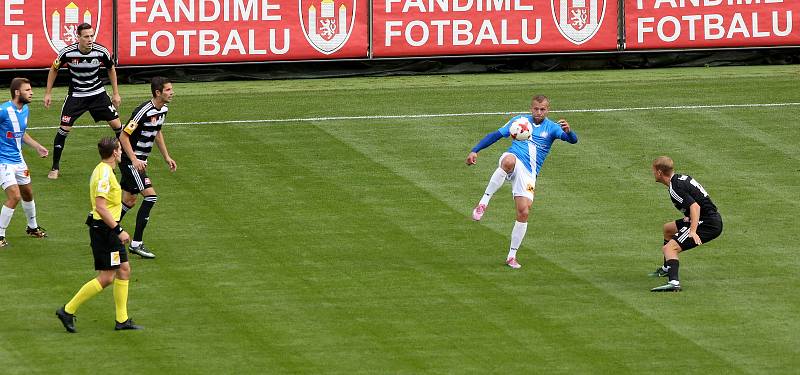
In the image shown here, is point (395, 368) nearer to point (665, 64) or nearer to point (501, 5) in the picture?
point (501, 5)

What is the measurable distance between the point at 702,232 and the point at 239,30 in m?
15.7

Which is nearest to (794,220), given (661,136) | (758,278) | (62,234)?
(758,278)

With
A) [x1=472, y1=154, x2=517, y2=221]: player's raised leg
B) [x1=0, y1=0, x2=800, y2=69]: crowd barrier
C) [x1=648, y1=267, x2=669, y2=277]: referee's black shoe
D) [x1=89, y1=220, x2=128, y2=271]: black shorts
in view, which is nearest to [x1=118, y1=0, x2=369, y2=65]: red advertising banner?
[x1=0, y1=0, x2=800, y2=69]: crowd barrier

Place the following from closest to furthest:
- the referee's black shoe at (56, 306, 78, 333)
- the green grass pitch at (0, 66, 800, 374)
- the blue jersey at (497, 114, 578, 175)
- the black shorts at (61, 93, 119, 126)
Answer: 1. the green grass pitch at (0, 66, 800, 374)
2. the referee's black shoe at (56, 306, 78, 333)
3. the blue jersey at (497, 114, 578, 175)
4. the black shorts at (61, 93, 119, 126)

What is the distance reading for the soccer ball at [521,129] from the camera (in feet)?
60.6

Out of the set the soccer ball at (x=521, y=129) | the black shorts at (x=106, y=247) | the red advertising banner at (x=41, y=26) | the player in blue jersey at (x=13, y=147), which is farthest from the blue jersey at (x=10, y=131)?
the red advertising banner at (x=41, y=26)

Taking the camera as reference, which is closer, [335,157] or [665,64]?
[335,157]

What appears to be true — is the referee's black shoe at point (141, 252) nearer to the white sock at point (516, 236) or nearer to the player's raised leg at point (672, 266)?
the white sock at point (516, 236)

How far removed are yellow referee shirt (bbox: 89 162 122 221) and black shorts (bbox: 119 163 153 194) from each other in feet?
10.9

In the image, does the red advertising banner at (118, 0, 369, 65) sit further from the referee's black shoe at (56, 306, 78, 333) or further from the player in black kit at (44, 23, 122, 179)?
the referee's black shoe at (56, 306, 78, 333)

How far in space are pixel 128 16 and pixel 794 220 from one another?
15.4m

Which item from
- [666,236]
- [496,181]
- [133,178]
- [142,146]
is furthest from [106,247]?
[666,236]

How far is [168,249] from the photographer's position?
19.5 metres

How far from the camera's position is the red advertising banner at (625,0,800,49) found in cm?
3177
